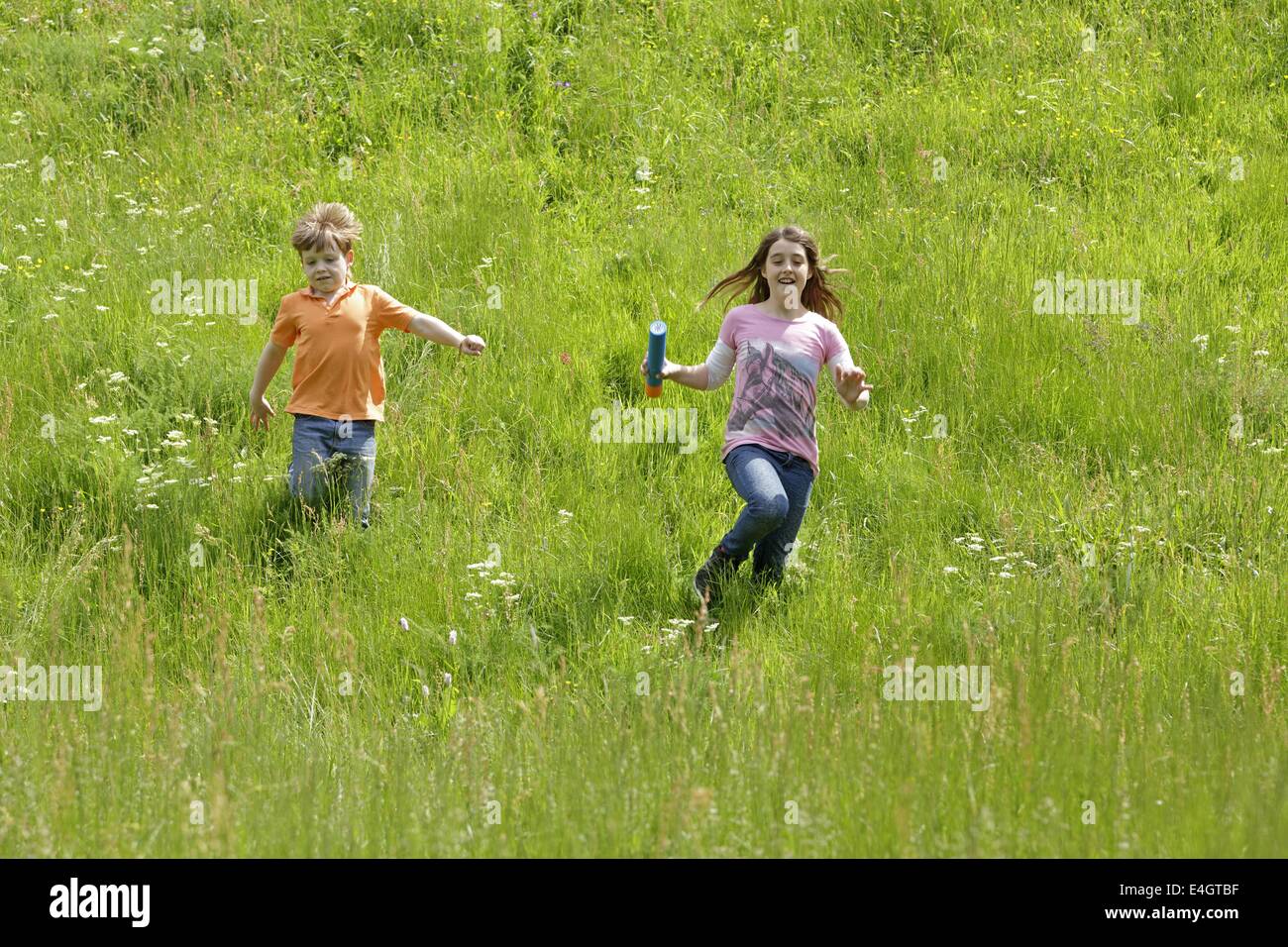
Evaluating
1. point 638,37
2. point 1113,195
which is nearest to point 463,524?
point 1113,195

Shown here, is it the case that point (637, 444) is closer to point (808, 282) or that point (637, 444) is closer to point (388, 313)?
point (808, 282)

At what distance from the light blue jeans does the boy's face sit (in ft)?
2.00

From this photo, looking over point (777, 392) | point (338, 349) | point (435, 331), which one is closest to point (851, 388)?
point (777, 392)

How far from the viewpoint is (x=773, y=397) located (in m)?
5.60

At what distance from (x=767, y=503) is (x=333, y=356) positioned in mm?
2102

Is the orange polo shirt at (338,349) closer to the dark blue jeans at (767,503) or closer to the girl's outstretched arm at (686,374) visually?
the girl's outstretched arm at (686,374)

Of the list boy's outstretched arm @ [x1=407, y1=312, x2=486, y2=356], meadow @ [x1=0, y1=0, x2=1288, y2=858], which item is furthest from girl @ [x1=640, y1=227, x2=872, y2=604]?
boy's outstretched arm @ [x1=407, y1=312, x2=486, y2=356]

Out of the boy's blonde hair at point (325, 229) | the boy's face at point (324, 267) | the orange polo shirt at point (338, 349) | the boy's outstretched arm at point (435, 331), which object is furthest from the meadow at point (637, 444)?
the boy's blonde hair at point (325, 229)

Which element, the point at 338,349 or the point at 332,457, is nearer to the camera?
the point at 332,457

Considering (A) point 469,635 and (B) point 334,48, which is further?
(B) point 334,48

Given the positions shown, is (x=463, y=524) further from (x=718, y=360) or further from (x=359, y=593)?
(x=718, y=360)

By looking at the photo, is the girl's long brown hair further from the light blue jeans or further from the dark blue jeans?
the light blue jeans

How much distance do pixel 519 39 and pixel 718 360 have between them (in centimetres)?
529

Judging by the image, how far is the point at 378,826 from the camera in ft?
11.4
